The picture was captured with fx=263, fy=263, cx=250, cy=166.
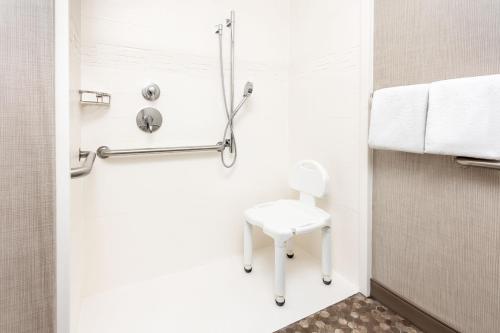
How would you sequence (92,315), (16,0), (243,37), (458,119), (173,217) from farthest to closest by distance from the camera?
(243,37)
(173,217)
(92,315)
(458,119)
(16,0)

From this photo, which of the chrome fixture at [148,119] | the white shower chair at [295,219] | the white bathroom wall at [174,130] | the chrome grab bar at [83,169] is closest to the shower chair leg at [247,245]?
the white shower chair at [295,219]

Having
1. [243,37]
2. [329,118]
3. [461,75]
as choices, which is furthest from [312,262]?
[243,37]

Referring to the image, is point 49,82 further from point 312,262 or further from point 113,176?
point 312,262

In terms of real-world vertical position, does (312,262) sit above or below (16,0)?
below

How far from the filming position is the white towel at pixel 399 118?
1.05m

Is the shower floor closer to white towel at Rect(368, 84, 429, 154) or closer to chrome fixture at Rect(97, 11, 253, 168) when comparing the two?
chrome fixture at Rect(97, 11, 253, 168)

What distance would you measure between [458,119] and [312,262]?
1.21m

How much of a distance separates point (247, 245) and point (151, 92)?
1.04 m

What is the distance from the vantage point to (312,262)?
1.76m

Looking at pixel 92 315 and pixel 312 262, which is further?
pixel 312 262

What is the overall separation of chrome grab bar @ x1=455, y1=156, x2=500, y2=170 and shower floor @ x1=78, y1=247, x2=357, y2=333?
89 centimetres

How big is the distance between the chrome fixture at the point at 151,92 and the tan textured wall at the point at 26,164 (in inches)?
28.2

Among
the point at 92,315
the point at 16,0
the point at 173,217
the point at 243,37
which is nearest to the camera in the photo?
the point at 16,0

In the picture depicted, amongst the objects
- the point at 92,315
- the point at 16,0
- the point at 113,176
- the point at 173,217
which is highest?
the point at 16,0
